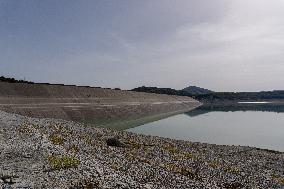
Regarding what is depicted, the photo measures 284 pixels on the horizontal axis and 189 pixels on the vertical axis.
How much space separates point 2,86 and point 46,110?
12088 mm

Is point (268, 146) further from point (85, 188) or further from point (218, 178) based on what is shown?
point (85, 188)

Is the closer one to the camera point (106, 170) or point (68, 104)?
point (106, 170)

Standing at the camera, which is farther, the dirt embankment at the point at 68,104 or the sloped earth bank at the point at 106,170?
the dirt embankment at the point at 68,104

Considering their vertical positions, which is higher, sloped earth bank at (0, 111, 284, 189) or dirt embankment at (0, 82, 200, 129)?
dirt embankment at (0, 82, 200, 129)

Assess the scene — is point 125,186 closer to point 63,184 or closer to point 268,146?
point 63,184

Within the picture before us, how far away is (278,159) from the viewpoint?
128 ft

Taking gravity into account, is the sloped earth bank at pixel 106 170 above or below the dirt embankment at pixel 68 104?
below


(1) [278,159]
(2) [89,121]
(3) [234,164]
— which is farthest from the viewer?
(2) [89,121]

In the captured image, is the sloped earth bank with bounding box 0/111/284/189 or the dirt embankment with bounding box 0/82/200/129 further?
the dirt embankment with bounding box 0/82/200/129

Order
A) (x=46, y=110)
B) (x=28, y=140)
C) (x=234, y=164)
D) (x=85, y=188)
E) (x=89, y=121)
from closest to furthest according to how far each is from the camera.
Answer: (x=85, y=188) < (x=28, y=140) < (x=234, y=164) < (x=46, y=110) < (x=89, y=121)

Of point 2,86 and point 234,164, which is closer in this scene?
point 234,164

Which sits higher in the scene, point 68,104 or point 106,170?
point 68,104

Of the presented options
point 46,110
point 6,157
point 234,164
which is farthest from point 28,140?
point 46,110

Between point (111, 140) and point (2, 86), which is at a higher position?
point (2, 86)
